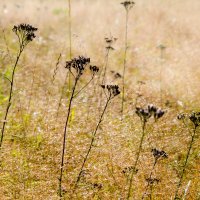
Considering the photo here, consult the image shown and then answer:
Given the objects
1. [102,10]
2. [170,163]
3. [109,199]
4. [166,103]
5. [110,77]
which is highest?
[102,10]

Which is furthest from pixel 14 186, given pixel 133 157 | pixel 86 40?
pixel 86 40

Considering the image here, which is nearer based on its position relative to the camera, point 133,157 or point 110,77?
point 133,157

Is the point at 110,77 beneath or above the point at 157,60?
beneath

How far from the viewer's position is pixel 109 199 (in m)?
5.21

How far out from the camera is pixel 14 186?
17.5 feet

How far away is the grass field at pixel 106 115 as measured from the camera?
5453 millimetres

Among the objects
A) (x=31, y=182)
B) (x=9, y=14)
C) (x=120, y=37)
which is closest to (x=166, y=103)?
(x=31, y=182)

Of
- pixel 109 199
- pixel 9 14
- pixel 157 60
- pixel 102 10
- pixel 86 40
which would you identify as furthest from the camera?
pixel 102 10

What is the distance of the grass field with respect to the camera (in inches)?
215

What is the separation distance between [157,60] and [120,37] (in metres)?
2.13

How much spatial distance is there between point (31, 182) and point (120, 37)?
7.19 m

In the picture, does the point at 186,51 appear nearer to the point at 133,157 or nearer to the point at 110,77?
the point at 110,77

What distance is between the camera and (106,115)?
7.48m

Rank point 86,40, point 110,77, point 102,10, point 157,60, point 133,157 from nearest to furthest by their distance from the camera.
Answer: point 133,157 → point 110,77 → point 157,60 → point 86,40 → point 102,10
